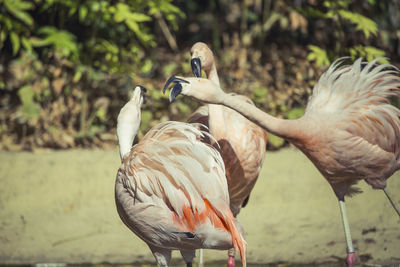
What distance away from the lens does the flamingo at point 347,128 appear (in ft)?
10.2

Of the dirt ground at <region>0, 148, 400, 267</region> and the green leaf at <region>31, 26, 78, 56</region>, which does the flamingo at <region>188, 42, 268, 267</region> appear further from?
the green leaf at <region>31, 26, 78, 56</region>

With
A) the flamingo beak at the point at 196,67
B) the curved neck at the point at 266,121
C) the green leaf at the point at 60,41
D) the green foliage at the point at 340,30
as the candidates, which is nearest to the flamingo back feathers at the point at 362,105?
the curved neck at the point at 266,121

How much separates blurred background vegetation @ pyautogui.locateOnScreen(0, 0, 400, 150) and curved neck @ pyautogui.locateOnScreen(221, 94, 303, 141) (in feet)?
7.71

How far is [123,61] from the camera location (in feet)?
22.5

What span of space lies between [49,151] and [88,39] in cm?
133

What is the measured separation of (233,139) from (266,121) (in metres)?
0.41

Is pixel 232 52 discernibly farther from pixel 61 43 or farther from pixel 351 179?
pixel 351 179

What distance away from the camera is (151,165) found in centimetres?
283

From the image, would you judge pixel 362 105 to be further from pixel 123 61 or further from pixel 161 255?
pixel 123 61

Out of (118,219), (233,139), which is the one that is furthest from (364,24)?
(118,219)

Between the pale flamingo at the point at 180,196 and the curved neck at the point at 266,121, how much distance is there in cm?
24

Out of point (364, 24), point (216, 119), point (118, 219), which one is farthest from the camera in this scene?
point (364, 24)

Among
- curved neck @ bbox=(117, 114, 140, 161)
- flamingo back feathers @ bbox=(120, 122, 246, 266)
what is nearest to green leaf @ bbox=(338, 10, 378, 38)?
curved neck @ bbox=(117, 114, 140, 161)

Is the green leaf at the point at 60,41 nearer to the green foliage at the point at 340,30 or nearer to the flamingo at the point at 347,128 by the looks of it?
the green foliage at the point at 340,30
